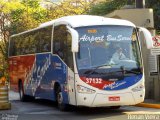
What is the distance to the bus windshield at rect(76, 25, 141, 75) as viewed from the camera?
14766mm

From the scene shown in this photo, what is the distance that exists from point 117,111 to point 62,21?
12.0ft

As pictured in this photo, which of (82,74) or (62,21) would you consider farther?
(62,21)

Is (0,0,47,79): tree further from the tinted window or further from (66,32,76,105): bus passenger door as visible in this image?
(66,32,76,105): bus passenger door

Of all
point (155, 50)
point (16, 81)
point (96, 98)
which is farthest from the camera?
point (16, 81)

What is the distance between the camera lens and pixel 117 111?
16031 millimetres

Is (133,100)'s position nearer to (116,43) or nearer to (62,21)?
(116,43)

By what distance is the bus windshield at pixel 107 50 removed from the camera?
14.8 meters

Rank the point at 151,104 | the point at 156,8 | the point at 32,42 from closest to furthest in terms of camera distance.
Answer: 1. the point at 151,104
2. the point at 32,42
3. the point at 156,8

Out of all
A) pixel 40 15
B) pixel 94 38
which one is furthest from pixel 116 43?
pixel 40 15

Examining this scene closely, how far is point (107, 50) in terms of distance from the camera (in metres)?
15.0

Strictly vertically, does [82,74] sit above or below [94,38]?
below

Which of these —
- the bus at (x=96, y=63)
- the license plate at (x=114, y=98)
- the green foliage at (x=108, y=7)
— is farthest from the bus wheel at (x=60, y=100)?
the green foliage at (x=108, y=7)

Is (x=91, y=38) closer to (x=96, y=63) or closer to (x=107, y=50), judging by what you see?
(x=107, y=50)

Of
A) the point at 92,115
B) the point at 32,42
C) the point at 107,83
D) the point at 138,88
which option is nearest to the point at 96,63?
the point at 107,83
